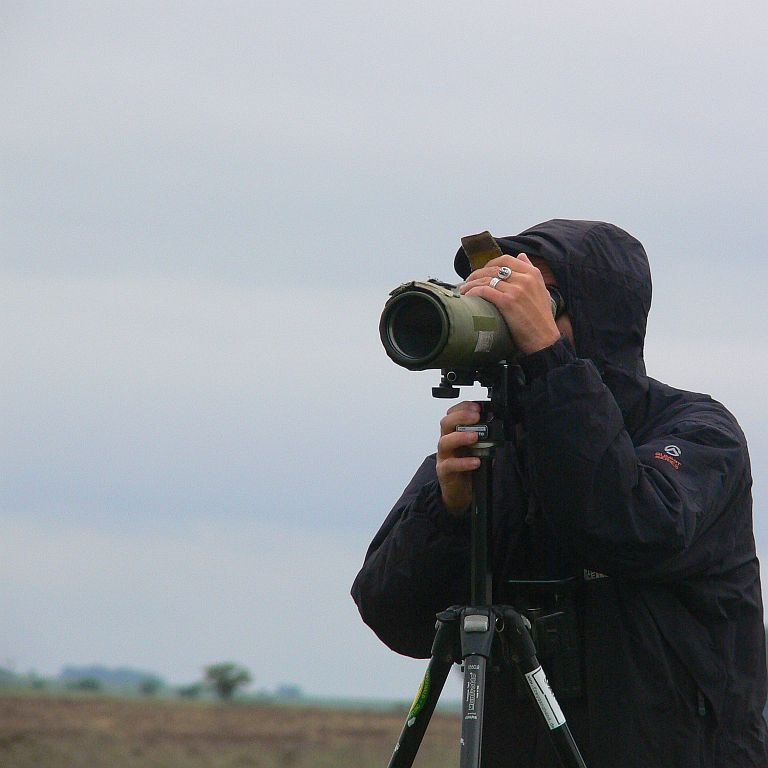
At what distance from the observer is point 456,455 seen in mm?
2771

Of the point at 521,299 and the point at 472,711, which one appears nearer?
the point at 472,711

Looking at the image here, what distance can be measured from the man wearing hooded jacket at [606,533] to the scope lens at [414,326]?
12 cm

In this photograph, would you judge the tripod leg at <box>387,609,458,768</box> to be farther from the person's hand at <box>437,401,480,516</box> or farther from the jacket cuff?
the jacket cuff

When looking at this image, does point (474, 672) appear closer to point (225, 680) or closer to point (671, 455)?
point (671, 455)

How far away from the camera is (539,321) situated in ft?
8.80

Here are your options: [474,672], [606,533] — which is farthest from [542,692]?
[606,533]

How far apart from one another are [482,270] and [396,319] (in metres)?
0.21

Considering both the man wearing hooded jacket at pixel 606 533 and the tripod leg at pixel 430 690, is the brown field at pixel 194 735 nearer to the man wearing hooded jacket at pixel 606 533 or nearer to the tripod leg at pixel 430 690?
the man wearing hooded jacket at pixel 606 533

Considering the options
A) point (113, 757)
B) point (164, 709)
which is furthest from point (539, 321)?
point (164, 709)

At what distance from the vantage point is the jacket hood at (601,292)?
2967mm

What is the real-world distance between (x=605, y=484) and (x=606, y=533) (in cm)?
9

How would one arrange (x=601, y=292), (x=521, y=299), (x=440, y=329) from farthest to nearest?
(x=601, y=292)
(x=521, y=299)
(x=440, y=329)

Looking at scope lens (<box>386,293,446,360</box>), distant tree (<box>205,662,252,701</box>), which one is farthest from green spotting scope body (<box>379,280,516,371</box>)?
distant tree (<box>205,662,252,701</box>)

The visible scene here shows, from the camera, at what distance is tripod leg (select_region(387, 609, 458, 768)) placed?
106 inches
